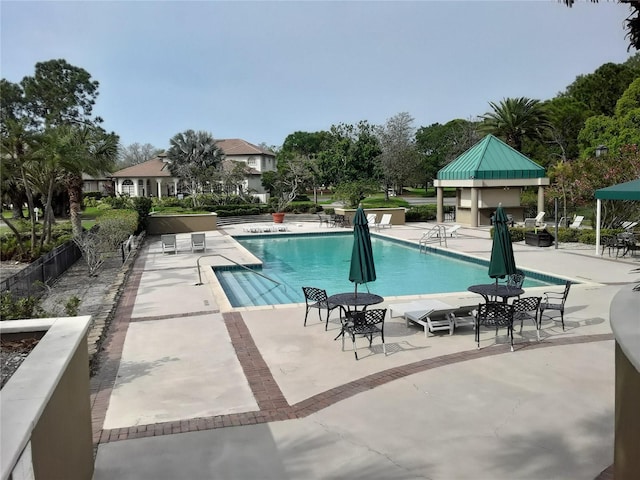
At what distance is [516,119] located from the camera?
40.3 meters

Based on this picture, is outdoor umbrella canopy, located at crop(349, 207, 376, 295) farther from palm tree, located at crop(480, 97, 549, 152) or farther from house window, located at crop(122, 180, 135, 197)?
house window, located at crop(122, 180, 135, 197)

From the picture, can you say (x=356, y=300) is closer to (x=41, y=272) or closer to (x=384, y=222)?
(x=41, y=272)

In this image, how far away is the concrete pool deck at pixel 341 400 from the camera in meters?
5.33

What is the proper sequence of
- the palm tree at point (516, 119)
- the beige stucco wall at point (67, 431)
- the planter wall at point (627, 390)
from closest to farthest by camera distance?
the beige stucco wall at point (67, 431) < the planter wall at point (627, 390) < the palm tree at point (516, 119)

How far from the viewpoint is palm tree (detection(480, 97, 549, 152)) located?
40219 millimetres

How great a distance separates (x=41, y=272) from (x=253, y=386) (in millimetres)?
9492

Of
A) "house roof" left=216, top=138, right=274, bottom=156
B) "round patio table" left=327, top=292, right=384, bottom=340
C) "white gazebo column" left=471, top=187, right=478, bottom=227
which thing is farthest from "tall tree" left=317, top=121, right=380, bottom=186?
"round patio table" left=327, top=292, right=384, bottom=340

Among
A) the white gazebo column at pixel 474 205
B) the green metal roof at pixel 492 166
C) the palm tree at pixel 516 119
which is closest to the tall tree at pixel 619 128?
the palm tree at pixel 516 119

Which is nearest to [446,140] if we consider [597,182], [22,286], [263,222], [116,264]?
[263,222]

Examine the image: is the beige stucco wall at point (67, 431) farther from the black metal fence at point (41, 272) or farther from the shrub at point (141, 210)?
the shrub at point (141, 210)

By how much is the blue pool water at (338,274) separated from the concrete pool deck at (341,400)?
173 inches

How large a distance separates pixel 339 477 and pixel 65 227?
28.2 meters

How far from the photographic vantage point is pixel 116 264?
62.7 feet

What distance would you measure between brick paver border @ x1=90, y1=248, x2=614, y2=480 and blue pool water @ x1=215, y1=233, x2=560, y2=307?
16.5 ft
